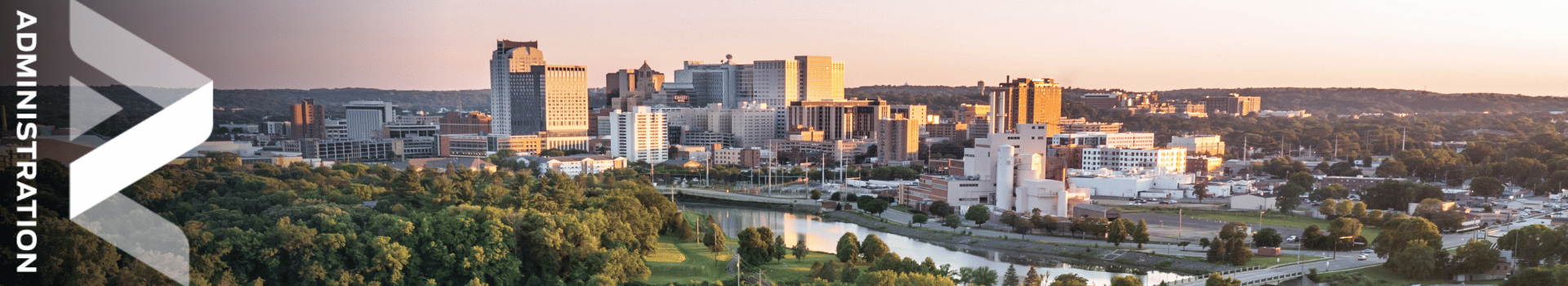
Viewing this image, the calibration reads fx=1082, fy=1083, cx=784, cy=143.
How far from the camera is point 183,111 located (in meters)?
4.97

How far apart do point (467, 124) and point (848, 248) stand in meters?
20.4

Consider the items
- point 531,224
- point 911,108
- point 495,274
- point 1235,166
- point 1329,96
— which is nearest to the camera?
point 495,274

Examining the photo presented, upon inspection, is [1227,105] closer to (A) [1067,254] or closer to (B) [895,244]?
(B) [895,244]

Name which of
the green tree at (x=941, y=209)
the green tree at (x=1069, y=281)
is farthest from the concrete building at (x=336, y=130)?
the green tree at (x=1069, y=281)

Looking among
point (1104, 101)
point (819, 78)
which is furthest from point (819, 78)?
point (1104, 101)

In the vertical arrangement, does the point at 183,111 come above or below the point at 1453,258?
above

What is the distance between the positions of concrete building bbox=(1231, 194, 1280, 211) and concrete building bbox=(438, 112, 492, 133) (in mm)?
18419

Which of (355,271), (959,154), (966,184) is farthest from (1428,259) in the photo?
(959,154)

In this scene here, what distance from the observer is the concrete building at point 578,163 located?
17.6m

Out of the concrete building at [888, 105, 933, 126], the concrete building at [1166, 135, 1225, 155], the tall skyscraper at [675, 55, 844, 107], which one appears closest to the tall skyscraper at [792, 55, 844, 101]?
the tall skyscraper at [675, 55, 844, 107]

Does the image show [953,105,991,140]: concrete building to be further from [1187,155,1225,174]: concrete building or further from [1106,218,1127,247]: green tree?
[1106,218,1127,247]: green tree

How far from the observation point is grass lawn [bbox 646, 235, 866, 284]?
7.40 metres

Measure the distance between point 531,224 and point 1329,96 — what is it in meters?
50.4

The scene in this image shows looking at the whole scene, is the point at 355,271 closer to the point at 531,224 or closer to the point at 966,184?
the point at 531,224
